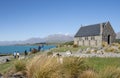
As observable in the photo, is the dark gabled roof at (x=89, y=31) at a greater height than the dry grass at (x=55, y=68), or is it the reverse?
the dark gabled roof at (x=89, y=31)

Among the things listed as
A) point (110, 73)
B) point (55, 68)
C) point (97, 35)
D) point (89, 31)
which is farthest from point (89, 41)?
point (110, 73)

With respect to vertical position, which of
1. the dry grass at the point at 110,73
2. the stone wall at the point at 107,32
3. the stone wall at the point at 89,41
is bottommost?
the dry grass at the point at 110,73

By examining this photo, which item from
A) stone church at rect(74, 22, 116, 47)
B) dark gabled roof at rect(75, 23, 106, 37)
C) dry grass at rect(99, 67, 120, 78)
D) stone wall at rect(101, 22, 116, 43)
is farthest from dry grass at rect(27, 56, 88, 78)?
dark gabled roof at rect(75, 23, 106, 37)

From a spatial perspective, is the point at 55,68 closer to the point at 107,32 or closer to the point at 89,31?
the point at 107,32

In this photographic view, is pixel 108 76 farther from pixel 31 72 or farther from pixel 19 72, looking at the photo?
pixel 19 72

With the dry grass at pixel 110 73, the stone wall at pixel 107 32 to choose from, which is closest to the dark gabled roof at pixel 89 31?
the stone wall at pixel 107 32

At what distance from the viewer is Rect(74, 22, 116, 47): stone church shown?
5309cm

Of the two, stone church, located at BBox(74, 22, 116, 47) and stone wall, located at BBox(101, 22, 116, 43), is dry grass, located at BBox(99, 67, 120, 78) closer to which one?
stone church, located at BBox(74, 22, 116, 47)

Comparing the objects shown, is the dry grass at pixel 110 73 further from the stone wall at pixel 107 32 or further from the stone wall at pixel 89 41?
the stone wall at pixel 107 32

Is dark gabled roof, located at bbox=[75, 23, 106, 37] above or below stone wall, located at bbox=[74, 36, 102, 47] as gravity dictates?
above

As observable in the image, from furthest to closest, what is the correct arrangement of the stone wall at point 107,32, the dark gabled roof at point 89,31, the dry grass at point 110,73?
the dark gabled roof at point 89,31, the stone wall at point 107,32, the dry grass at point 110,73

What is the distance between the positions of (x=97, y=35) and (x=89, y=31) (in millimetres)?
5577

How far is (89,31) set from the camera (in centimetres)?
5916

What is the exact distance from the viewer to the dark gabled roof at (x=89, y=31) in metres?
55.5
